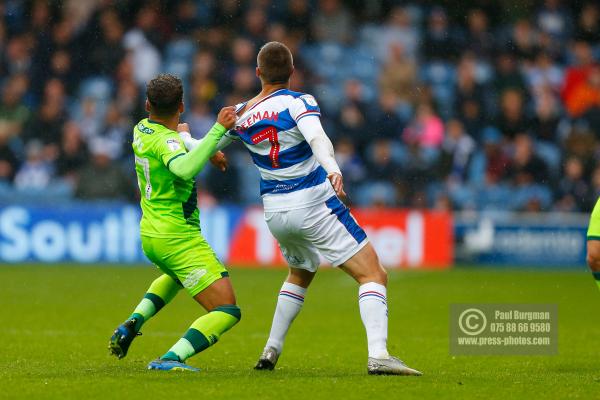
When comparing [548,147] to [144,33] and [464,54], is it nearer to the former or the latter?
[464,54]

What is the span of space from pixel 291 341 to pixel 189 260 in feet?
9.62

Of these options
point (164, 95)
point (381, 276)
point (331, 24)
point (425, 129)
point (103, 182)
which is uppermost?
point (331, 24)

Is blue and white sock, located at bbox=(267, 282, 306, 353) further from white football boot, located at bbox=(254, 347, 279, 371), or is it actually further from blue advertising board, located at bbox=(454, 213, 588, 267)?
blue advertising board, located at bbox=(454, 213, 588, 267)

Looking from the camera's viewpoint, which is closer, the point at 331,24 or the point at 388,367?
the point at 388,367

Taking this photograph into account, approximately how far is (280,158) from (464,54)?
1430 cm

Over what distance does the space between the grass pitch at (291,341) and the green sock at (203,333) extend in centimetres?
17

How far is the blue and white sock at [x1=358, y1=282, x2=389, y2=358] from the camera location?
718 cm

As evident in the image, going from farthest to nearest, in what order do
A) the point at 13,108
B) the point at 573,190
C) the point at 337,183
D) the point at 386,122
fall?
1. the point at 13,108
2. the point at 386,122
3. the point at 573,190
4. the point at 337,183

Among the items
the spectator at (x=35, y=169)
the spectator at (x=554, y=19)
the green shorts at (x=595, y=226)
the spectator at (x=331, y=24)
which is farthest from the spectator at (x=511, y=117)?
the green shorts at (x=595, y=226)

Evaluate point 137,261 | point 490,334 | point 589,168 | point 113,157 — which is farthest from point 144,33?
point 490,334

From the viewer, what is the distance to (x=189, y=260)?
283 inches

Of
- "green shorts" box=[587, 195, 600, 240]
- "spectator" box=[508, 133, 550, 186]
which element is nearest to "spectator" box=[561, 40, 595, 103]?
"spectator" box=[508, 133, 550, 186]

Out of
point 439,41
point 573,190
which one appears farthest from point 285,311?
point 439,41

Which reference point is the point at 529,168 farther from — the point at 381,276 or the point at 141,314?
the point at 141,314
